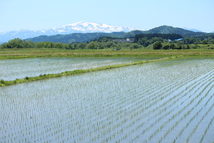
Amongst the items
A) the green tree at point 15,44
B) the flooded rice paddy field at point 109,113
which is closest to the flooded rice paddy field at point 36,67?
the flooded rice paddy field at point 109,113

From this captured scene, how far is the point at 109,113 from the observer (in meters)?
11.4

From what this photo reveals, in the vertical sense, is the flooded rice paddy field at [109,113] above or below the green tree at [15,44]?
below

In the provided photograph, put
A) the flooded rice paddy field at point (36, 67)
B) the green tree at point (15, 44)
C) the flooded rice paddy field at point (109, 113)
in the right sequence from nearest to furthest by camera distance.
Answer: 1. the flooded rice paddy field at point (109, 113)
2. the flooded rice paddy field at point (36, 67)
3. the green tree at point (15, 44)

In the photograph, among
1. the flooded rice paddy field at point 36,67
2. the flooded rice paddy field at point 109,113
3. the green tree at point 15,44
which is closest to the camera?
the flooded rice paddy field at point 109,113

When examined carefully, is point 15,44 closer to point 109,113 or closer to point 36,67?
point 36,67

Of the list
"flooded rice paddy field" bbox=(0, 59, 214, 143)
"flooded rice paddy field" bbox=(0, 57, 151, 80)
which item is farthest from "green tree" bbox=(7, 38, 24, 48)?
"flooded rice paddy field" bbox=(0, 59, 214, 143)

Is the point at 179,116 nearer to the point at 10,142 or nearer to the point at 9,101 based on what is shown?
the point at 10,142

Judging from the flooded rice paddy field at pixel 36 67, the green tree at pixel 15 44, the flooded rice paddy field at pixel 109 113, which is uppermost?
the green tree at pixel 15 44

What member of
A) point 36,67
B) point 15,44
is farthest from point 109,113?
point 15,44

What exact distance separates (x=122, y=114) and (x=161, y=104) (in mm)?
2487

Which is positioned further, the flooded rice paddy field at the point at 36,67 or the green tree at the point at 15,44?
the green tree at the point at 15,44

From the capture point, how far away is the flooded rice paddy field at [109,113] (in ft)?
28.8

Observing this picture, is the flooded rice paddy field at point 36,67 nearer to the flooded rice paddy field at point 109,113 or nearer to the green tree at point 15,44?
the flooded rice paddy field at point 109,113

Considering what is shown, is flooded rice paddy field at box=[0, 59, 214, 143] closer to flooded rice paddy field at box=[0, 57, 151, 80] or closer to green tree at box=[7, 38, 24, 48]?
flooded rice paddy field at box=[0, 57, 151, 80]
